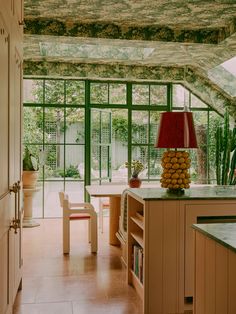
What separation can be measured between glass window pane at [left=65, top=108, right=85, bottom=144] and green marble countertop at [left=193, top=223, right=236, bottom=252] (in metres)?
5.61

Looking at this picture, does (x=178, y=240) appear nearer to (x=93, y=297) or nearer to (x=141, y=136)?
(x=93, y=297)

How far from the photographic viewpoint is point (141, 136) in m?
7.67

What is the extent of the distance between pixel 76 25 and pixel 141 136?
290cm

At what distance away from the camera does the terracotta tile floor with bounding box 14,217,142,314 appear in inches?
128

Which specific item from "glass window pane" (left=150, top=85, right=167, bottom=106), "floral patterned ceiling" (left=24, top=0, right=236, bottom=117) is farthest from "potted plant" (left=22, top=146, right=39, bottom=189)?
"glass window pane" (left=150, top=85, right=167, bottom=106)

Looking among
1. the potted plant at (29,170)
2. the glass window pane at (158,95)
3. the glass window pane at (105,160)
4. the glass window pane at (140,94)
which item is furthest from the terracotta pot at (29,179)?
the glass window pane at (158,95)

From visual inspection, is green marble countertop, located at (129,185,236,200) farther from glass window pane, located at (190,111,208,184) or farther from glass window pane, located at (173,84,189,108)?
glass window pane, located at (173,84,189,108)

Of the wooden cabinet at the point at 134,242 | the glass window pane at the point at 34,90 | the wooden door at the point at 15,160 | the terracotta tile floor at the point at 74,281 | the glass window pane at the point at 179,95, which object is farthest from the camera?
the glass window pane at the point at 179,95

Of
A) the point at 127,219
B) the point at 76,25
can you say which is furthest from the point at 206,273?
the point at 76,25

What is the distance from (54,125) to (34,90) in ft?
2.50

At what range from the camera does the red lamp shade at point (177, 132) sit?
10.8 ft

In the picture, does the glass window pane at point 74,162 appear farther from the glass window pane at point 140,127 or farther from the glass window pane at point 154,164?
the glass window pane at point 154,164

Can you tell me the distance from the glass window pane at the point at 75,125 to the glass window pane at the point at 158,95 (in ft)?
4.72

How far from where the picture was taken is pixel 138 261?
3420 mm
